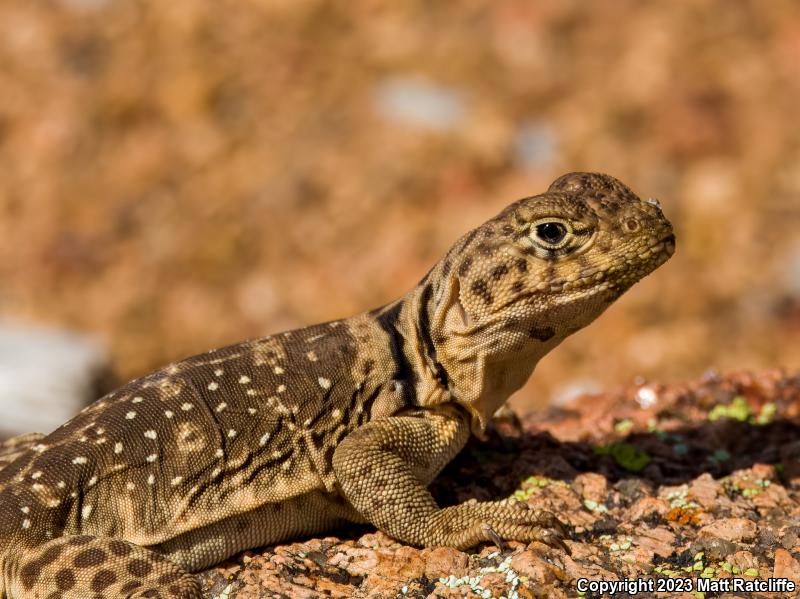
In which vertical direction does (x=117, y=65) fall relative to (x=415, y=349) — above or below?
above

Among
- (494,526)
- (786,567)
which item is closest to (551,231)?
(494,526)

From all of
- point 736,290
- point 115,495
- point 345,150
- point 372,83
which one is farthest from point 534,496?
point 372,83

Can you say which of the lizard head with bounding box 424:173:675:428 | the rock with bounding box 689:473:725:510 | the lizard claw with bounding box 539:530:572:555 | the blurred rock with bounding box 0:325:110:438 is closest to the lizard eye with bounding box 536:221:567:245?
the lizard head with bounding box 424:173:675:428

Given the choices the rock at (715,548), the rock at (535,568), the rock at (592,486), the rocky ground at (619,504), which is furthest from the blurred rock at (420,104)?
the rock at (535,568)

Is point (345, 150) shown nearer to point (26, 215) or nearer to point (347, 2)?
point (347, 2)

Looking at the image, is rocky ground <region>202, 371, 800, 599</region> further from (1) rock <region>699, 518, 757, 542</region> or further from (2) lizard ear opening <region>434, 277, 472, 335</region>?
(2) lizard ear opening <region>434, 277, 472, 335</region>
